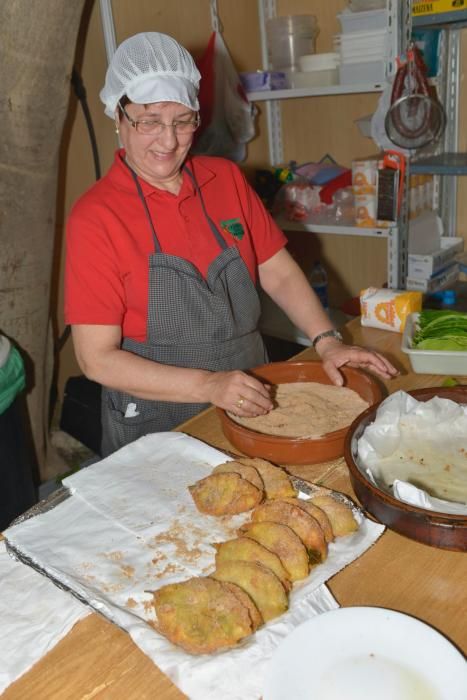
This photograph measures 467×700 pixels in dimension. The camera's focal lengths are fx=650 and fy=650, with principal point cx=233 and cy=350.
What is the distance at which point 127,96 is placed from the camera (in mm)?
1521

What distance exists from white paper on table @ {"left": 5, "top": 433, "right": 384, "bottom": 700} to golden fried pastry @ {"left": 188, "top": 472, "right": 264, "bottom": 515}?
0.02 metres

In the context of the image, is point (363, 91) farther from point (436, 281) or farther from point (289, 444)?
point (289, 444)

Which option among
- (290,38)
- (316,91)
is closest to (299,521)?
(316,91)

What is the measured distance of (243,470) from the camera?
112 cm

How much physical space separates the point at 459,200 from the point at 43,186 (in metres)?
1.77

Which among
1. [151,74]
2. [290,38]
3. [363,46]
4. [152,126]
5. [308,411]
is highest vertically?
[290,38]

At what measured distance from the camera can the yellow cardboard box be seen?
229cm

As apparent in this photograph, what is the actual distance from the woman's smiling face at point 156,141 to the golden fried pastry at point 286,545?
938 mm

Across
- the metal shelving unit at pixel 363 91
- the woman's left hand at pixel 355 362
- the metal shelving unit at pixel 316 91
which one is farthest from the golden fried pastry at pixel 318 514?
the metal shelving unit at pixel 316 91

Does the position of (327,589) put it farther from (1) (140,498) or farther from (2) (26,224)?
(2) (26,224)

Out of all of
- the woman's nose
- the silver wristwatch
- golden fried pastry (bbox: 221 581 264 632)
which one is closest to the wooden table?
Answer: golden fried pastry (bbox: 221 581 264 632)

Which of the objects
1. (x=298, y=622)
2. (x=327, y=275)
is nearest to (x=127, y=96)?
(x=298, y=622)

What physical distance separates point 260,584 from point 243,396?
0.48 m

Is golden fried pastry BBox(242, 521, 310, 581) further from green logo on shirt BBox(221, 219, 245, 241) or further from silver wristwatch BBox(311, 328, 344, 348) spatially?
green logo on shirt BBox(221, 219, 245, 241)
